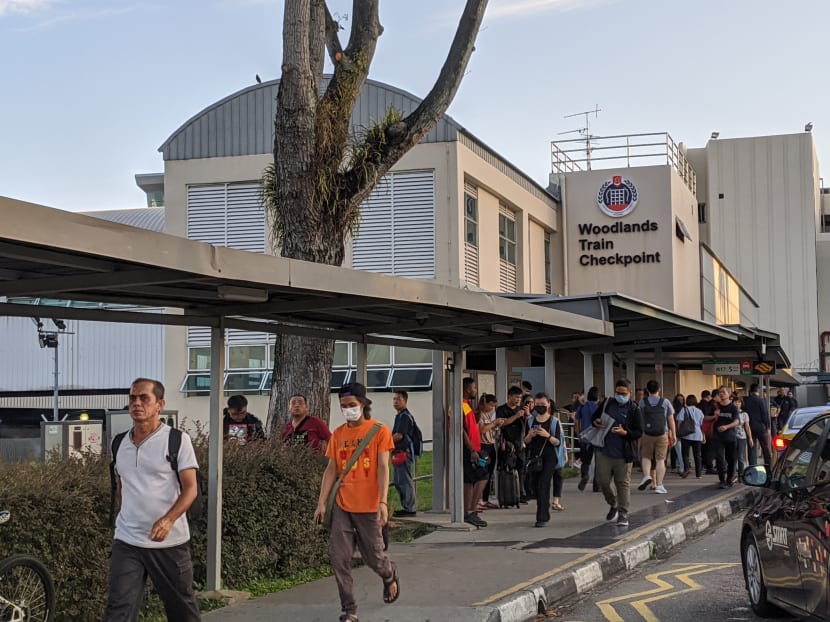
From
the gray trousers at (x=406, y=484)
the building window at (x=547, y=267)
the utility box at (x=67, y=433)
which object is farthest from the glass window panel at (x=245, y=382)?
the gray trousers at (x=406, y=484)

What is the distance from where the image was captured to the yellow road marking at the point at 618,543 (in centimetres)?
885

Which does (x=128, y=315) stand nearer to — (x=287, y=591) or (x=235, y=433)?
(x=287, y=591)

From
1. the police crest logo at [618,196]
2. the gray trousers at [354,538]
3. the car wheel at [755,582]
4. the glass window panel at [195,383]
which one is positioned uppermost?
the police crest logo at [618,196]

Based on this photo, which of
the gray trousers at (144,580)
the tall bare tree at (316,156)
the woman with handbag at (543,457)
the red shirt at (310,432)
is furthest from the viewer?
the woman with handbag at (543,457)

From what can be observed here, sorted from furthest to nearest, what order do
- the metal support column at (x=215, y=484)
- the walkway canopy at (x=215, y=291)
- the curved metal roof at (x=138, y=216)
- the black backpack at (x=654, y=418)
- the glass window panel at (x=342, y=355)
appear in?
the curved metal roof at (x=138, y=216) < the glass window panel at (x=342, y=355) < the black backpack at (x=654, y=418) < the metal support column at (x=215, y=484) < the walkway canopy at (x=215, y=291)

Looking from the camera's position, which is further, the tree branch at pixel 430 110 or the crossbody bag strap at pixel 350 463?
the tree branch at pixel 430 110

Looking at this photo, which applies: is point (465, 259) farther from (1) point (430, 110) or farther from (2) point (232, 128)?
(1) point (430, 110)

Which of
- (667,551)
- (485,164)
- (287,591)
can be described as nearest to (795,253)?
(485,164)

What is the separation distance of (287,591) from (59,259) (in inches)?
159

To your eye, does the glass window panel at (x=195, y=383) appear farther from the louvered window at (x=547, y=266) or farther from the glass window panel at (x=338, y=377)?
the louvered window at (x=547, y=266)

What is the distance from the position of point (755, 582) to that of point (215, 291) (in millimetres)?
4452

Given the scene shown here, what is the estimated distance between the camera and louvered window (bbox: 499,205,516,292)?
31.0m

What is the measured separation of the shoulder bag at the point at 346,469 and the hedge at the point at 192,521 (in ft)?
3.09

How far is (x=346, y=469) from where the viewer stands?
25.6ft
